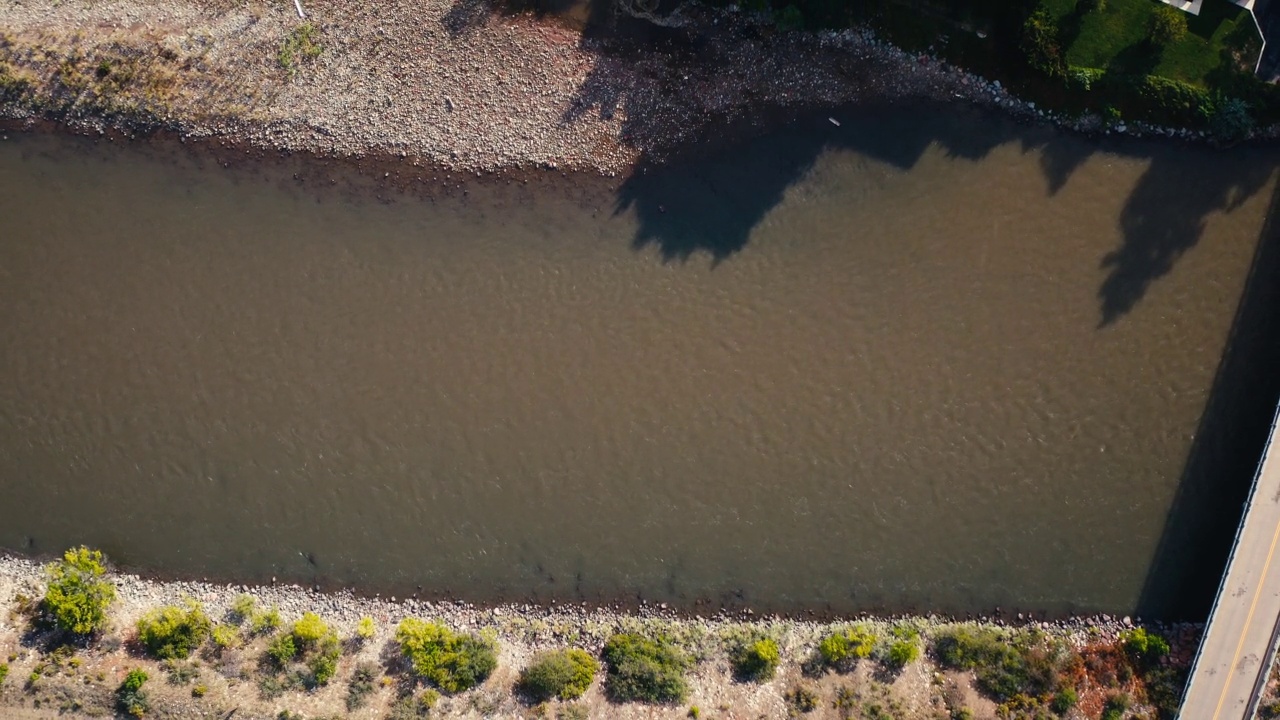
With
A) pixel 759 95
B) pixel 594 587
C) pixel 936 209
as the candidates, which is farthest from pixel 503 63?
pixel 594 587

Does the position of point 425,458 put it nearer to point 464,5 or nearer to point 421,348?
point 421,348

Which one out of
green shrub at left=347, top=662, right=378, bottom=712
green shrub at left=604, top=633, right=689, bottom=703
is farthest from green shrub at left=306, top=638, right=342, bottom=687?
green shrub at left=604, top=633, right=689, bottom=703

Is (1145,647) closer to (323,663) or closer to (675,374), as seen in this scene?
(675,374)

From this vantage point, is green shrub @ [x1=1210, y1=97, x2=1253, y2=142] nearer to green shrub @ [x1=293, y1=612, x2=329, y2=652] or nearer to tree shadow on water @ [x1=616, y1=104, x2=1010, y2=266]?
tree shadow on water @ [x1=616, y1=104, x2=1010, y2=266]

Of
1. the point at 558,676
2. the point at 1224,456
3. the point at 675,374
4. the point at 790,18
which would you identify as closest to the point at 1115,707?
the point at 1224,456

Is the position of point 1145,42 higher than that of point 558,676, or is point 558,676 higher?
point 1145,42

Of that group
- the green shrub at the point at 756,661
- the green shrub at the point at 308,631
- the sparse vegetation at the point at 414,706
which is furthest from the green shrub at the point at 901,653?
the green shrub at the point at 308,631
